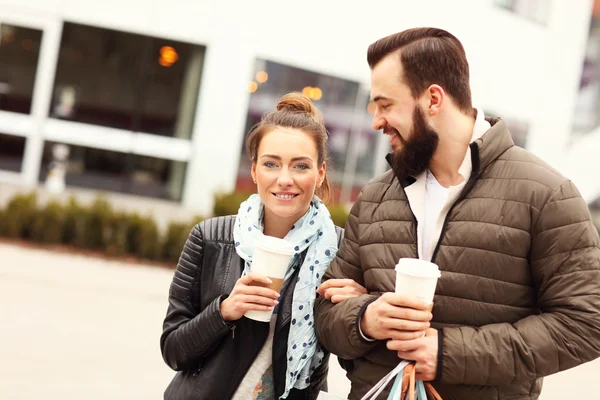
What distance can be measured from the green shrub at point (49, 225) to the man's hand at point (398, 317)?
911cm

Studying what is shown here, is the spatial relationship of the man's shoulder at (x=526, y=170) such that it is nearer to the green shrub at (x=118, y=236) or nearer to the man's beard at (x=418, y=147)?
the man's beard at (x=418, y=147)

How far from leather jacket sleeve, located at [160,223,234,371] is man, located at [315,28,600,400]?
0.40 metres

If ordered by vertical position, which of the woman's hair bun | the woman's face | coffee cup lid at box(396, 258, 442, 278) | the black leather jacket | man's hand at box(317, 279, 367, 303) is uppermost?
the woman's hair bun

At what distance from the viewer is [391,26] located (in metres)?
17.4

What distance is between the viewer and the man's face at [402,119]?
8.30 ft

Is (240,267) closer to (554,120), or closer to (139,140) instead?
(139,140)

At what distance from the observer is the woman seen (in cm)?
281

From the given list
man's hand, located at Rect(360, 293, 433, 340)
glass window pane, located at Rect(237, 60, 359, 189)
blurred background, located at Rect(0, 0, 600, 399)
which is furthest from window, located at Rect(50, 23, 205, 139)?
man's hand, located at Rect(360, 293, 433, 340)

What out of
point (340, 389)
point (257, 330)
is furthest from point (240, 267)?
point (340, 389)

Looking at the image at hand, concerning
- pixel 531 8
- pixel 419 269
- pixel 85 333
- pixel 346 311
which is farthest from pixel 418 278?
pixel 531 8

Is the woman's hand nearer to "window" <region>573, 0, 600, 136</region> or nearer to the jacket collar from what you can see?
the jacket collar

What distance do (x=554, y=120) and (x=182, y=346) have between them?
1950 centimetres

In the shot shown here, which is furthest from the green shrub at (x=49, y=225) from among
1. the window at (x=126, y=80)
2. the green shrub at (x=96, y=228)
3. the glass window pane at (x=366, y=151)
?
the glass window pane at (x=366, y=151)

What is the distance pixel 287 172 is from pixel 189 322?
0.71 meters
